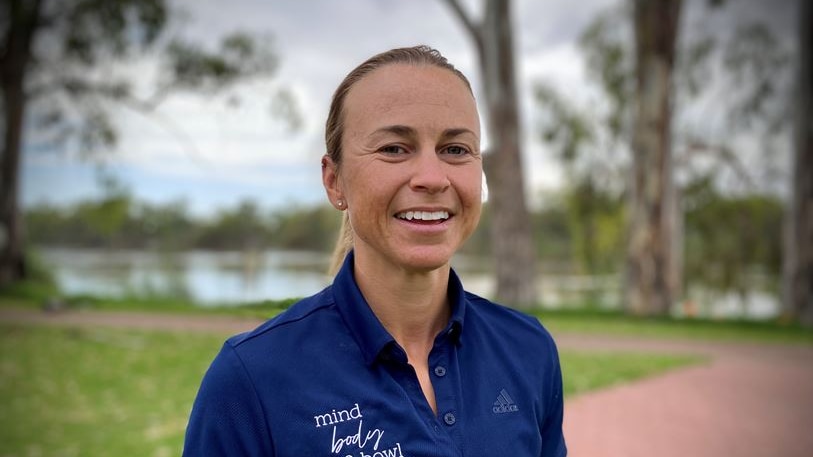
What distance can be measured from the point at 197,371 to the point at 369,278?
24.6ft

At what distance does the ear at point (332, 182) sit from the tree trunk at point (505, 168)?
45.3ft

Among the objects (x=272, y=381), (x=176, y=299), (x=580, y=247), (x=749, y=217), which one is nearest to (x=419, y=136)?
(x=272, y=381)

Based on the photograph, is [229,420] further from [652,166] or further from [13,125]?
[13,125]

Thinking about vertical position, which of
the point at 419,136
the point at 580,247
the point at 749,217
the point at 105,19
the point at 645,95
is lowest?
the point at 580,247

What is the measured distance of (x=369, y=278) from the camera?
162cm

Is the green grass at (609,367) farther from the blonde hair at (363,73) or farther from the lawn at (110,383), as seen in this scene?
the blonde hair at (363,73)

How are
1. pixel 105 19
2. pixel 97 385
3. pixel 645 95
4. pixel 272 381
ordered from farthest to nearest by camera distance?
1. pixel 105 19
2. pixel 645 95
3. pixel 97 385
4. pixel 272 381

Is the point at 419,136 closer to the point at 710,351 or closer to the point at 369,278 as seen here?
the point at 369,278

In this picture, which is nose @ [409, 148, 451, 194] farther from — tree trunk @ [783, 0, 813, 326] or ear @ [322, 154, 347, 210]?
tree trunk @ [783, 0, 813, 326]

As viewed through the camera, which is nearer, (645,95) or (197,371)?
(197,371)

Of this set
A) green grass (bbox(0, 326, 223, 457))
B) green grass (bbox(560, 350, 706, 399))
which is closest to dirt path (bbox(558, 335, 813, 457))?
green grass (bbox(560, 350, 706, 399))

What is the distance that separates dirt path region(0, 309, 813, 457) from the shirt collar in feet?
6.59

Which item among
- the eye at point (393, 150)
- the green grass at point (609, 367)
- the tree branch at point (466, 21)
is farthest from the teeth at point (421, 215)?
the tree branch at point (466, 21)

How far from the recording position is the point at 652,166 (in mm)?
15109
